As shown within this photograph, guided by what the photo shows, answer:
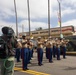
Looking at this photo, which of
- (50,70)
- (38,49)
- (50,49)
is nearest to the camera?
(50,70)

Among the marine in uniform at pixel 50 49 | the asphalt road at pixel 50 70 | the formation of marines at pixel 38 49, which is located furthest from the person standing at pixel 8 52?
the marine in uniform at pixel 50 49

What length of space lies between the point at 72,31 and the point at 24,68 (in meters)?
37.7

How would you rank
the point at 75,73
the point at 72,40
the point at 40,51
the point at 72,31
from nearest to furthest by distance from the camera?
the point at 75,73, the point at 40,51, the point at 72,40, the point at 72,31

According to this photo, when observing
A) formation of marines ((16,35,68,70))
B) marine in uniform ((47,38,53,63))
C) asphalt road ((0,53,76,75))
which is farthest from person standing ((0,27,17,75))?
marine in uniform ((47,38,53,63))

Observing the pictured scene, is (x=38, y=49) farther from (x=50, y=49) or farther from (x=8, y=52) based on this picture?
(x=8, y=52)

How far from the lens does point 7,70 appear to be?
6418 millimetres

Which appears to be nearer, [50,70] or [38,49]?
[50,70]

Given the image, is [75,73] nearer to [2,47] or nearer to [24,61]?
[24,61]

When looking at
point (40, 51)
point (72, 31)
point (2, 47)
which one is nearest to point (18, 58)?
point (40, 51)

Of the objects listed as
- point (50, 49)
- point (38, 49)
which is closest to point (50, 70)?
point (38, 49)

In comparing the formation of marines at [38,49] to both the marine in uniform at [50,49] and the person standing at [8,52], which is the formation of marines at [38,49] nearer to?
the marine in uniform at [50,49]

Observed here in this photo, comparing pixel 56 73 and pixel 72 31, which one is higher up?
pixel 72 31

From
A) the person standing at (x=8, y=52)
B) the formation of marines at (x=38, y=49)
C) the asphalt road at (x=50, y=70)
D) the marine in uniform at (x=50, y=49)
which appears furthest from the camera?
the marine in uniform at (x=50, y=49)

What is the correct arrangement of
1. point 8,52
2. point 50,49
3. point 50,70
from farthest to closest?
point 50,49 → point 50,70 → point 8,52
